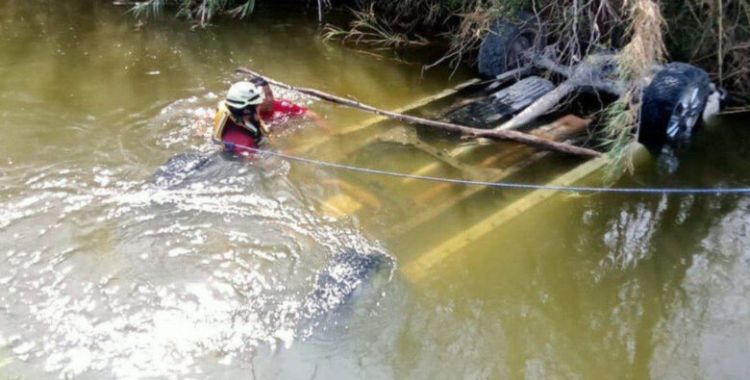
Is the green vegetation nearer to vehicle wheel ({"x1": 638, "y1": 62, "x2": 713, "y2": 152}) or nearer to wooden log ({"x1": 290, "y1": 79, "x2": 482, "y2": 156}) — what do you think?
vehicle wheel ({"x1": 638, "y1": 62, "x2": 713, "y2": 152})

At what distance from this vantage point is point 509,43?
264 inches

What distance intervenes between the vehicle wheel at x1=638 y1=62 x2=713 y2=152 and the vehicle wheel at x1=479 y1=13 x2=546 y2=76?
1361mm

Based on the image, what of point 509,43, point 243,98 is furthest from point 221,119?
point 509,43

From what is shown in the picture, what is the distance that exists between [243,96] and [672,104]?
11.3 ft

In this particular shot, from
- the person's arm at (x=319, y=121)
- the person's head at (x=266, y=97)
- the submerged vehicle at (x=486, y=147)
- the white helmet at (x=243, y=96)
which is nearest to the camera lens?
the submerged vehicle at (x=486, y=147)

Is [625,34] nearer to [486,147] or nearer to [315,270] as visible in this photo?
[486,147]

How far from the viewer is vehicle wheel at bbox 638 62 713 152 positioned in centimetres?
544

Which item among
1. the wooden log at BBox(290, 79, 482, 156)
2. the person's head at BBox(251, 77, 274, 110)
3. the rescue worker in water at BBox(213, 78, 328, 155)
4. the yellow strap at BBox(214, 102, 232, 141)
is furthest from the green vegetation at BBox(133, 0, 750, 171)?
the yellow strap at BBox(214, 102, 232, 141)

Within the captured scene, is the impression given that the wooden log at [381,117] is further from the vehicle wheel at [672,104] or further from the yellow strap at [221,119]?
the vehicle wheel at [672,104]

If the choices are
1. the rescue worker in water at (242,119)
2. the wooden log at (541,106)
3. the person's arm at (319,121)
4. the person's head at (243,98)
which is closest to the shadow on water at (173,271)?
the rescue worker in water at (242,119)

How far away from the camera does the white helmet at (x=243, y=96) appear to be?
207 inches

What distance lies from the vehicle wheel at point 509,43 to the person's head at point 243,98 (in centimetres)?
255

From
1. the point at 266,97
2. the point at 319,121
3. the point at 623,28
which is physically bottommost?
the point at 319,121

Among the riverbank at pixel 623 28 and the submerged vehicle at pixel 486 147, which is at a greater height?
the riverbank at pixel 623 28
